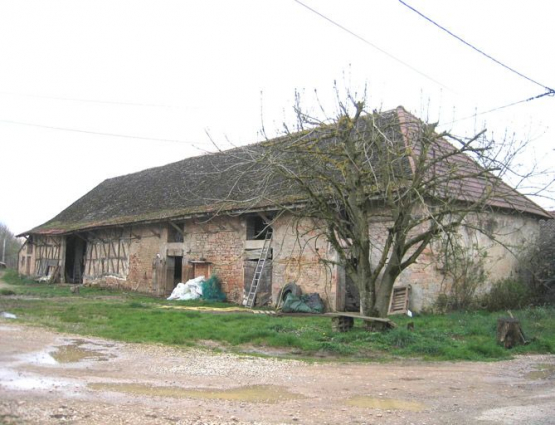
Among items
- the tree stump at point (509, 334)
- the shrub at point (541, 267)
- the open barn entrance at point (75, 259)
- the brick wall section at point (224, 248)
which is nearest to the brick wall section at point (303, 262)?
the brick wall section at point (224, 248)

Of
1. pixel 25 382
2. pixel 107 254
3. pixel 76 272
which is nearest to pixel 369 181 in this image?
pixel 25 382

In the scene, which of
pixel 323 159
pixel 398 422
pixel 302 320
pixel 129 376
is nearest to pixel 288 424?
pixel 398 422

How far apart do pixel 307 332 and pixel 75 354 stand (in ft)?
16.4

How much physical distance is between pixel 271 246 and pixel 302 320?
→ 508 cm

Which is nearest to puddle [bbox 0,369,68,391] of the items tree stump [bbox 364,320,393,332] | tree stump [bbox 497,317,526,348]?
tree stump [bbox 364,320,393,332]

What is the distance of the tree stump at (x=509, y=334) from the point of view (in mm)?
10906

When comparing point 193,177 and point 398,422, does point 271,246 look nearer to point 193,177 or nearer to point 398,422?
point 193,177

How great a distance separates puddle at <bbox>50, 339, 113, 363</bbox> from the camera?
26.9 feet

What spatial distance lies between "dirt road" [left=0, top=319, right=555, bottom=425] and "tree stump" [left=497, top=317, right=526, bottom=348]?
1345 mm

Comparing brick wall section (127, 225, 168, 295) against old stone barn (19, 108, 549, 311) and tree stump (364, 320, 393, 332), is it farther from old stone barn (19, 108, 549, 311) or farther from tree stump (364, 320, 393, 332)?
tree stump (364, 320, 393, 332)

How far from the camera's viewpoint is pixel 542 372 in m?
8.84

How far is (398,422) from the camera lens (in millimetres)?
5543

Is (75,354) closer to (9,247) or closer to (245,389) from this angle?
(245,389)

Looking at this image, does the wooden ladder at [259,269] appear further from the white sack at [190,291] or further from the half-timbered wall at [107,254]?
the half-timbered wall at [107,254]
